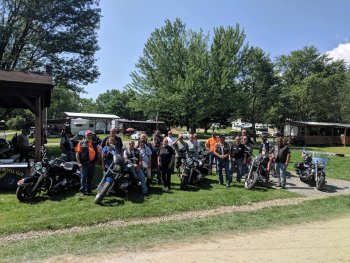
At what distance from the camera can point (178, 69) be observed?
33.2 meters

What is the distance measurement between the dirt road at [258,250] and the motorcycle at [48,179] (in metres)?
3.84

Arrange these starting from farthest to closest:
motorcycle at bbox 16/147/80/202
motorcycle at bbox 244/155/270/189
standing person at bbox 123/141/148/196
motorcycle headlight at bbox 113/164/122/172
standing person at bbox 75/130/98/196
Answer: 1. motorcycle at bbox 244/155/270/189
2. standing person at bbox 123/141/148/196
3. standing person at bbox 75/130/98/196
4. motorcycle headlight at bbox 113/164/122/172
5. motorcycle at bbox 16/147/80/202

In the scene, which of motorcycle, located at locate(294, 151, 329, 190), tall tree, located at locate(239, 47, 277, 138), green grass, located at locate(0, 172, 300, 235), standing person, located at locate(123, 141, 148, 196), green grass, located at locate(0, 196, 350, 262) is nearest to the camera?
green grass, located at locate(0, 196, 350, 262)

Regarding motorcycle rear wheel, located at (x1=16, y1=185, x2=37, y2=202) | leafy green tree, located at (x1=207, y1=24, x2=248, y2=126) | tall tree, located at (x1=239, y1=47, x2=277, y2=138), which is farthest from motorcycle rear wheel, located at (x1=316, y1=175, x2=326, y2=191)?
tall tree, located at (x1=239, y1=47, x2=277, y2=138)

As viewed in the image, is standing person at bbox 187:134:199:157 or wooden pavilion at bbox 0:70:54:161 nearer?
wooden pavilion at bbox 0:70:54:161

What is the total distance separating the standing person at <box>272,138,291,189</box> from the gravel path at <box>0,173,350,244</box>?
38 cm

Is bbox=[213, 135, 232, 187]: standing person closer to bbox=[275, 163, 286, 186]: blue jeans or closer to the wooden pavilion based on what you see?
bbox=[275, 163, 286, 186]: blue jeans

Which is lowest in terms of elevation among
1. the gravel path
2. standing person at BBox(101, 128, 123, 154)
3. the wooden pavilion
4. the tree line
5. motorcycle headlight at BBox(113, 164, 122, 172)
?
the gravel path

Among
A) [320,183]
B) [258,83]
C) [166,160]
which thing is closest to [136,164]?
[166,160]

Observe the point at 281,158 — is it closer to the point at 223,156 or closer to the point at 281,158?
the point at 281,158

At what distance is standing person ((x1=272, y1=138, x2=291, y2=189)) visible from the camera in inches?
441

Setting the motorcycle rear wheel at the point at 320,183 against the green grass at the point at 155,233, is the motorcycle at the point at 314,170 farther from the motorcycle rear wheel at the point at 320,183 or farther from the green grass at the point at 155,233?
the green grass at the point at 155,233

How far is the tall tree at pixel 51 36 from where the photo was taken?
18.6m

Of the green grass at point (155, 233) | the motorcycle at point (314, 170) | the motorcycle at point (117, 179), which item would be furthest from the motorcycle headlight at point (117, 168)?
the motorcycle at point (314, 170)
